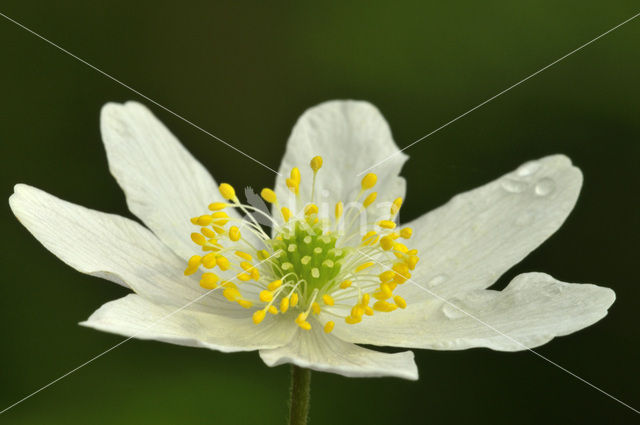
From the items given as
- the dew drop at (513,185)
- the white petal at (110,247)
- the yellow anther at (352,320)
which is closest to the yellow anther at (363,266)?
the yellow anther at (352,320)

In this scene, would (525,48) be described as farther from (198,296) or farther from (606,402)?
(198,296)

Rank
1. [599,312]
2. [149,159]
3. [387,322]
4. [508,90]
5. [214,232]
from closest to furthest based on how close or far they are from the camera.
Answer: [599,312] → [387,322] → [214,232] → [149,159] → [508,90]

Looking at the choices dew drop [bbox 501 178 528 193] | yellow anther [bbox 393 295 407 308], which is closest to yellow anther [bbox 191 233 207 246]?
yellow anther [bbox 393 295 407 308]

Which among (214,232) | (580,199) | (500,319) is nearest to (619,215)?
(580,199)

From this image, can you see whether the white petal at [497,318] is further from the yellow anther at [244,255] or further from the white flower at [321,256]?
the yellow anther at [244,255]

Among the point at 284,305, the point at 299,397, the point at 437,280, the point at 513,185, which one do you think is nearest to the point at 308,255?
the point at 284,305

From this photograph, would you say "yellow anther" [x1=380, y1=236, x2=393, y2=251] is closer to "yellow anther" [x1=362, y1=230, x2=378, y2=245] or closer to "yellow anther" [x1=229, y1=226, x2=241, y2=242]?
"yellow anther" [x1=362, y1=230, x2=378, y2=245]
